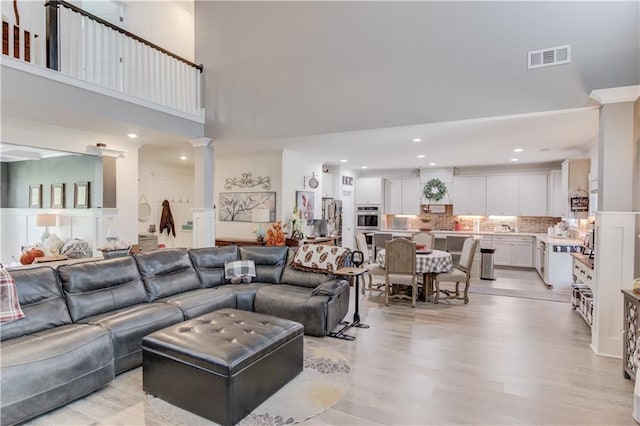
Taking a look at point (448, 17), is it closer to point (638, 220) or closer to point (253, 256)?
point (638, 220)

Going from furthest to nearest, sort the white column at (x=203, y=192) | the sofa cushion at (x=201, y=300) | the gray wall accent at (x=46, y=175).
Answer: the white column at (x=203, y=192) → the gray wall accent at (x=46, y=175) → the sofa cushion at (x=201, y=300)

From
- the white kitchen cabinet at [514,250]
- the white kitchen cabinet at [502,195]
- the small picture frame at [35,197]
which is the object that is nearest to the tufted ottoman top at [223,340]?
the small picture frame at [35,197]

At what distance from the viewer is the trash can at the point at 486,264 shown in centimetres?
715

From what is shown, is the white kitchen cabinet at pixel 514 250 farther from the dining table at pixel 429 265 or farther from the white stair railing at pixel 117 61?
the white stair railing at pixel 117 61

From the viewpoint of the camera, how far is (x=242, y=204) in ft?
23.8

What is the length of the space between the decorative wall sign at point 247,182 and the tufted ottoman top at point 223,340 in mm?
4235

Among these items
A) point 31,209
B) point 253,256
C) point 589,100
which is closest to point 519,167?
point 589,100

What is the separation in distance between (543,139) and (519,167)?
3.36 meters

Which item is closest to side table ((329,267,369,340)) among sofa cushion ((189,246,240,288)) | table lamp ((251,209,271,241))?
sofa cushion ((189,246,240,288))

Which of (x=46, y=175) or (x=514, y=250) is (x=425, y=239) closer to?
(x=514, y=250)

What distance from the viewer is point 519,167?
28.0ft

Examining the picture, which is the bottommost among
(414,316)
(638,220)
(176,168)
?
(414,316)

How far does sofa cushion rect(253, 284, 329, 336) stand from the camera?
12.5 feet

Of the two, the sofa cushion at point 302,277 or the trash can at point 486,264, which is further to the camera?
the trash can at point 486,264
